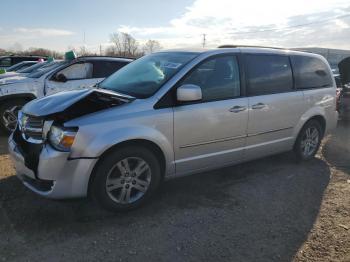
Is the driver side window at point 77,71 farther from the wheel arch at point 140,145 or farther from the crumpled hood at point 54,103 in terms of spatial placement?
the wheel arch at point 140,145

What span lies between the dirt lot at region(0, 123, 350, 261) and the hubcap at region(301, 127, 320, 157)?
0.83 m

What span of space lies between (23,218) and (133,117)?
1532mm

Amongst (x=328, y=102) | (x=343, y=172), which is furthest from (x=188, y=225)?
(x=328, y=102)

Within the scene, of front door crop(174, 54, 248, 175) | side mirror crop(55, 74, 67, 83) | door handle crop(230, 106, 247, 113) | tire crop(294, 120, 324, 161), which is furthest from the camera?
side mirror crop(55, 74, 67, 83)

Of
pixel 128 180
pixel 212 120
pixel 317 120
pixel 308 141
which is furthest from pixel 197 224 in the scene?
pixel 317 120

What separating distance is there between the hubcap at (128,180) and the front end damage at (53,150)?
0.29 meters

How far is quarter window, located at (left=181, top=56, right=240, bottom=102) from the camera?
454 centimetres

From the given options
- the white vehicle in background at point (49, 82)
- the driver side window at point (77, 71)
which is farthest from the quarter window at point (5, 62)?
the driver side window at point (77, 71)

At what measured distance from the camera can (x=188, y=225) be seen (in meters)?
3.92

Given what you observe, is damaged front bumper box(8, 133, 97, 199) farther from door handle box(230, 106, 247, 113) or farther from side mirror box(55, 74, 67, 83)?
side mirror box(55, 74, 67, 83)

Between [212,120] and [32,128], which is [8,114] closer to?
[32,128]

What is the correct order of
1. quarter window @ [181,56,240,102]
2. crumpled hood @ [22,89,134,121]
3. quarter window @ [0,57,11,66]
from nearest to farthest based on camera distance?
crumpled hood @ [22,89,134,121] → quarter window @ [181,56,240,102] → quarter window @ [0,57,11,66]

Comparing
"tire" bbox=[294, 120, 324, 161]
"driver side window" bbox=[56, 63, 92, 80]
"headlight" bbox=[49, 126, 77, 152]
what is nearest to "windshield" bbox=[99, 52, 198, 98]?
"headlight" bbox=[49, 126, 77, 152]

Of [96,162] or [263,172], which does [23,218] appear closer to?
[96,162]
